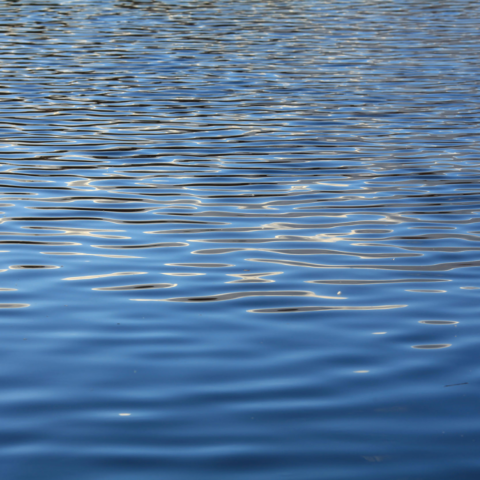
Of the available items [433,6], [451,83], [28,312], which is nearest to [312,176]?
[28,312]

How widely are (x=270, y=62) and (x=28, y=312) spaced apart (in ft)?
49.6

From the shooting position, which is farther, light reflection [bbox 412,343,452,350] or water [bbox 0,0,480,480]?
light reflection [bbox 412,343,452,350]

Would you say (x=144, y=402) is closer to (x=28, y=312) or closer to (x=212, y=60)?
(x=28, y=312)

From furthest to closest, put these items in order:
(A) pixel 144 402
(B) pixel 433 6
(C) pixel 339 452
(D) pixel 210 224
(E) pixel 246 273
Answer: (B) pixel 433 6 → (D) pixel 210 224 → (E) pixel 246 273 → (A) pixel 144 402 → (C) pixel 339 452

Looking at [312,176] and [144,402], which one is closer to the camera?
[144,402]

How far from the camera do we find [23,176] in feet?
33.9

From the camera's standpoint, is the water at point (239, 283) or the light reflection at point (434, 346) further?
the light reflection at point (434, 346)

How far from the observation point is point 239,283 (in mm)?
6848

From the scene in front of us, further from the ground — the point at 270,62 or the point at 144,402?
the point at 144,402

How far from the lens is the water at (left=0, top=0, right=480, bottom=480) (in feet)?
14.6

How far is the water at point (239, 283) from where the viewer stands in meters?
4.46

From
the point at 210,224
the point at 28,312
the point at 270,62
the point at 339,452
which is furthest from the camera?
the point at 270,62

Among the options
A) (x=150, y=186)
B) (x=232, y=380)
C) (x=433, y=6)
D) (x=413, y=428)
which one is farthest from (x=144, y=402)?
(x=433, y=6)

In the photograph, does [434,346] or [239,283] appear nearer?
[434,346]
